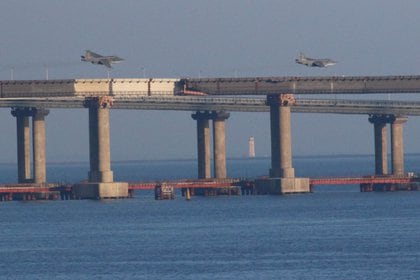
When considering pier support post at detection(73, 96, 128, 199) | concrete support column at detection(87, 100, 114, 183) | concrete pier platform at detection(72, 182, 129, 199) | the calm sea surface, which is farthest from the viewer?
concrete support column at detection(87, 100, 114, 183)

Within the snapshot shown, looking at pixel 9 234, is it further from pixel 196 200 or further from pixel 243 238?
A: pixel 196 200

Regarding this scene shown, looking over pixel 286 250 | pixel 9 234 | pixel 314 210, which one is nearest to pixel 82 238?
pixel 9 234

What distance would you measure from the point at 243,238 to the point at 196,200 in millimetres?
58123

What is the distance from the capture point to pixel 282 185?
19262 cm

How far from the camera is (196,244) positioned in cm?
13100

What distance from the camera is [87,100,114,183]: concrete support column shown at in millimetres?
189500

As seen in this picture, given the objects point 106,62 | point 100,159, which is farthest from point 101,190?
point 106,62

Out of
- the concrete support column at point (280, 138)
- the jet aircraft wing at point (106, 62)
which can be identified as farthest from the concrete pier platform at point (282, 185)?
the jet aircraft wing at point (106, 62)

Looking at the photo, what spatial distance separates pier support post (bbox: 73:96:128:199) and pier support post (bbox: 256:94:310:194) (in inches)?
585

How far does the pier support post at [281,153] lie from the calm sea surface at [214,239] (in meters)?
4.26


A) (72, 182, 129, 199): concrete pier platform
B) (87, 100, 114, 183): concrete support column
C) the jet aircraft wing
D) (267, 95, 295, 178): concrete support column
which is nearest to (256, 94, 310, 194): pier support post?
(267, 95, 295, 178): concrete support column

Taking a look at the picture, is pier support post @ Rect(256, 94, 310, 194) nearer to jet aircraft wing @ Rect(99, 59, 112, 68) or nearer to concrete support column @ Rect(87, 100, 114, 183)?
jet aircraft wing @ Rect(99, 59, 112, 68)

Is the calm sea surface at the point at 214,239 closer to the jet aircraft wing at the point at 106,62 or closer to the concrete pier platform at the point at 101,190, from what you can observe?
the concrete pier platform at the point at 101,190

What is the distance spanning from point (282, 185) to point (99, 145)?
18.6m
